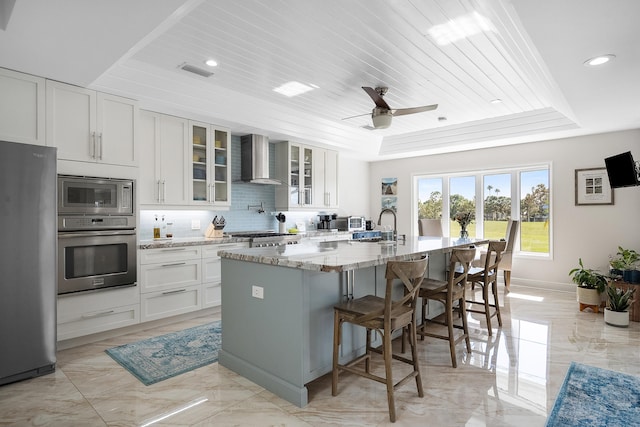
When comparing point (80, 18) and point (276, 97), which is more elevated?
point (276, 97)

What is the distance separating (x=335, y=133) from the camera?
19.5 feet

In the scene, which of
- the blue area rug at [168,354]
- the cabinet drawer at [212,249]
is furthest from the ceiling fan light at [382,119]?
the blue area rug at [168,354]

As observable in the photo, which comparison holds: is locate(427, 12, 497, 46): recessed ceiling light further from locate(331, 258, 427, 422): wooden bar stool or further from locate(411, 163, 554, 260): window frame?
locate(411, 163, 554, 260): window frame

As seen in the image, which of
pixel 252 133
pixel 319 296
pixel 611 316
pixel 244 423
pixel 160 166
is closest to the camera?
pixel 244 423

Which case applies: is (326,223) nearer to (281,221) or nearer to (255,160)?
(281,221)

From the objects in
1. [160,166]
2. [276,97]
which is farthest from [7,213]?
[276,97]

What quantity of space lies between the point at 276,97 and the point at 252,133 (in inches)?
36.4

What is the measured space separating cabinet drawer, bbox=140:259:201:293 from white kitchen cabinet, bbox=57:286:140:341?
0.15 metres

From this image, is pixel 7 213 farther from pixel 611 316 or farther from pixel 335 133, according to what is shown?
pixel 611 316

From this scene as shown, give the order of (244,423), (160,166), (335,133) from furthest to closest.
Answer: (335,133) < (160,166) < (244,423)

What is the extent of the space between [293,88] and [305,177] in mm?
2184

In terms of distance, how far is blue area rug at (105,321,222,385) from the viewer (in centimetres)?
278

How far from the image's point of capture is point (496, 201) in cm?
627

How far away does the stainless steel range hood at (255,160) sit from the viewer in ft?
17.2
